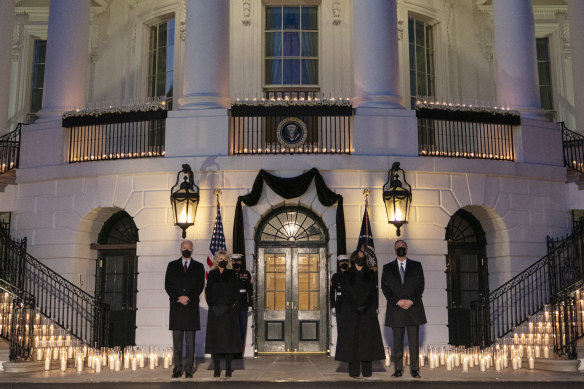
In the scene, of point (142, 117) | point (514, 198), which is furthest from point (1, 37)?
point (514, 198)

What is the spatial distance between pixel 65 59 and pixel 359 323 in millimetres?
11965

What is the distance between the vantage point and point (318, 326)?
17547mm

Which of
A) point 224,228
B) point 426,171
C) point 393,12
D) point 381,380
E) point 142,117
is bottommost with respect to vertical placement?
point 381,380

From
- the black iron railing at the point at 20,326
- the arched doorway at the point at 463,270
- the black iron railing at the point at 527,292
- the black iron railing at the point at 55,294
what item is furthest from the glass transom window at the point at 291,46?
the black iron railing at the point at 20,326

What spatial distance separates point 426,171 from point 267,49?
7.24m

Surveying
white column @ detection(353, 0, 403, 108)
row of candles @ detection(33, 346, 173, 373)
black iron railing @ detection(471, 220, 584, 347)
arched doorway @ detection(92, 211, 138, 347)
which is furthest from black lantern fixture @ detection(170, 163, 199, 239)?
black iron railing @ detection(471, 220, 584, 347)

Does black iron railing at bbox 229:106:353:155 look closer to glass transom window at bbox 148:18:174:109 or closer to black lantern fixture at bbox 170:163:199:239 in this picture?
black lantern fixture at bbox 170:163:199:239

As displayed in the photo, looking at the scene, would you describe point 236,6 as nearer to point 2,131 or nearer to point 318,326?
point 2,131

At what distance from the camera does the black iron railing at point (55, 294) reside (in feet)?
57.4

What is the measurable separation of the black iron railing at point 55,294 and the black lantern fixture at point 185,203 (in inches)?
106

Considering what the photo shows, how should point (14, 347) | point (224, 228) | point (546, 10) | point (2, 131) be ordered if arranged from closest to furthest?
point (14, 347) < point (224, 228) < point (2, 131) < point (546, 10)

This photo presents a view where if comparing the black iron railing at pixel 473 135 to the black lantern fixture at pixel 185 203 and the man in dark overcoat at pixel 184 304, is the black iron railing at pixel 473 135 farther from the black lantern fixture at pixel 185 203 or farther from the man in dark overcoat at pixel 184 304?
the man in dark overcoat at pixel 184 304

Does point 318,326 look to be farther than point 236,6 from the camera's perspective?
No

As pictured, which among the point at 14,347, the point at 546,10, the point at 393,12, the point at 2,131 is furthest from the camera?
the point at 546,10
